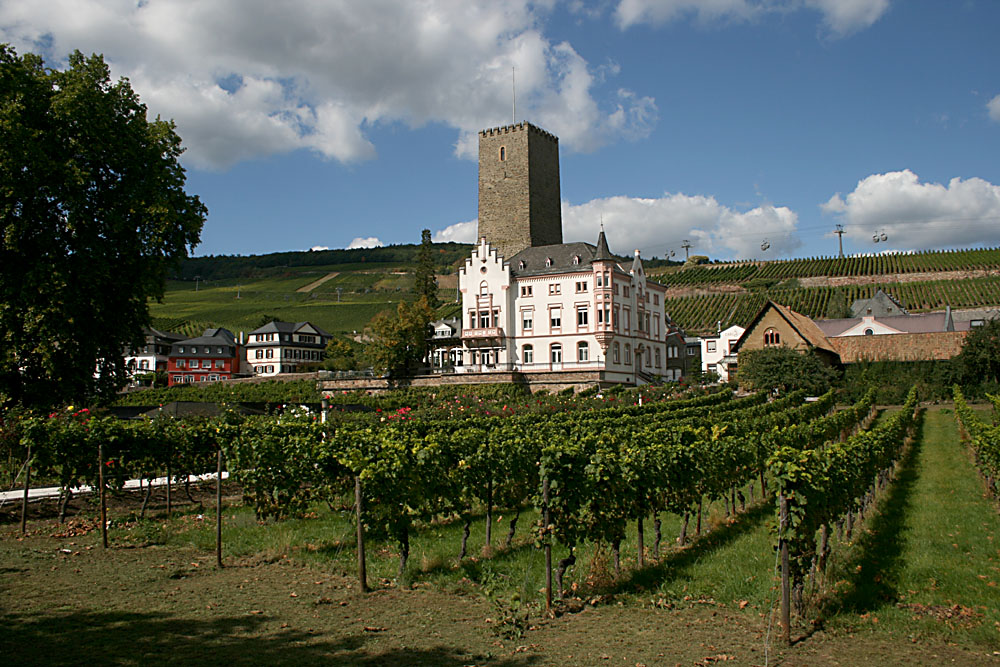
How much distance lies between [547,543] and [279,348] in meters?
83.8

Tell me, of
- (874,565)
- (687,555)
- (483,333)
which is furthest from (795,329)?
(687,555)

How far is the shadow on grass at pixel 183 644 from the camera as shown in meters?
7.06

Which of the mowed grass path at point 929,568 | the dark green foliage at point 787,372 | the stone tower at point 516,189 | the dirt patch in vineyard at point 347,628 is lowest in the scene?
the mowed grass path at point 929,568

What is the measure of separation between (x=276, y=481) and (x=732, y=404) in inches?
1140

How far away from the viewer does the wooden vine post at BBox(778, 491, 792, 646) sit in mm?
7793

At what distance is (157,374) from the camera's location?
7150cm

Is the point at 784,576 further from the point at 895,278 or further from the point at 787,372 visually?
the point at 895,278

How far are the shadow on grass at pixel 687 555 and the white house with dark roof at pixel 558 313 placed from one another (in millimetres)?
40497

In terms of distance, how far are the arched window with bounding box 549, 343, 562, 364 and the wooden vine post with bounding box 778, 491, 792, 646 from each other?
49.7 meters

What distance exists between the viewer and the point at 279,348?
8856cm

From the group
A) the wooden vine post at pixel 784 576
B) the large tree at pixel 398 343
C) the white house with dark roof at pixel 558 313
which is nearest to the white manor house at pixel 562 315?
the white house with dark roof at pixel 558 313

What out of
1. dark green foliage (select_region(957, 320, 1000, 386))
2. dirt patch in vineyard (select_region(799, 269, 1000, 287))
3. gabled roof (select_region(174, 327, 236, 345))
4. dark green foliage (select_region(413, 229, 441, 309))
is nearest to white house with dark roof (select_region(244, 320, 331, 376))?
gabled roof (select_region(174, 327, 236, 345))

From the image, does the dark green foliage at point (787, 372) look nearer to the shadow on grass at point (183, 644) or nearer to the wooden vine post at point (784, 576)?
the wooden vine post at point (784, 576)

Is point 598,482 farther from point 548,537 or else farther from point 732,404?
point 732,404
